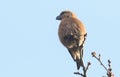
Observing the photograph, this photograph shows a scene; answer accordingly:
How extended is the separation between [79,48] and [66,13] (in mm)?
1154

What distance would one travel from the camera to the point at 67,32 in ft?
14.6

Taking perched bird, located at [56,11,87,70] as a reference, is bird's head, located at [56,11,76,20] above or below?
above

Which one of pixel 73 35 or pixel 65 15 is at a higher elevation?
pixel 65 15

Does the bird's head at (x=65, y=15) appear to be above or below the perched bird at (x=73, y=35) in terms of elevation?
above

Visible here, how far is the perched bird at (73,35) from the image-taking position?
429 centimetres

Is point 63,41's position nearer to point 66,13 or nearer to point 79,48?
point 79,48

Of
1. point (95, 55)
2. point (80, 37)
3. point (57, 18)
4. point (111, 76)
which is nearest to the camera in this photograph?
point (111, 76)

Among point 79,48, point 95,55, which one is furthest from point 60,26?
point 95,55

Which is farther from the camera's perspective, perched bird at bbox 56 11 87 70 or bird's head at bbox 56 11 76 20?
bird's head at bbox 56 11 76 20

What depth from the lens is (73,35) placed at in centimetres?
438

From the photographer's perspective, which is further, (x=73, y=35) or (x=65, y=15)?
(x=65, y=15)

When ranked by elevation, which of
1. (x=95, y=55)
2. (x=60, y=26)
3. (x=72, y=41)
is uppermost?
(x=60, y=26)

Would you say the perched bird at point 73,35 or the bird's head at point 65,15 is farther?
the bird's head at point 65,15

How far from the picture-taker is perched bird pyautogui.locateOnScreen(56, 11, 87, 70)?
4291 millimetres
